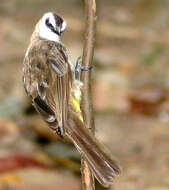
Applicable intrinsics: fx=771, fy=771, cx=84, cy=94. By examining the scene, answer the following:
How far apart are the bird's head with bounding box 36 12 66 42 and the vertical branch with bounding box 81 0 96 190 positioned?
670mm

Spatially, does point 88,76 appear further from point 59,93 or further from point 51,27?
point 51,27

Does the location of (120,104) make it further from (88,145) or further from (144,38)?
(88,145)

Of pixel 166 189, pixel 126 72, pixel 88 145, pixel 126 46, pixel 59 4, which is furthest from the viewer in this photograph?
pixel 59 4

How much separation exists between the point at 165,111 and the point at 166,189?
8.07ft


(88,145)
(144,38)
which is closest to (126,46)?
(144,38)

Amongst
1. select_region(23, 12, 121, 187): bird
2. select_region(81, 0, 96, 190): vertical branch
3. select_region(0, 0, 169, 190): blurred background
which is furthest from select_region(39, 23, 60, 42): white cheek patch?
select_region(0, 0, 169, 190): blurred background

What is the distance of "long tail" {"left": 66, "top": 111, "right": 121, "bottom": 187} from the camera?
423 cm

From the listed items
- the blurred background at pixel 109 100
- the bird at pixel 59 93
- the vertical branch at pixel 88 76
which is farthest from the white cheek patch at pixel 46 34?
the blurred background at pixel 109 100

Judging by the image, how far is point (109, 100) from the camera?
9906 millimetres

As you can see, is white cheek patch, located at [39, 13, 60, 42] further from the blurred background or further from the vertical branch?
the blurred background

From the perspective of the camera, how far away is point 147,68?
37.1ft

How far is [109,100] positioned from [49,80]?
16.8 ft

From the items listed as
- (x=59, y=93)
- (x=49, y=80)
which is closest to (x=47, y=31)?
(x=49, y=80)

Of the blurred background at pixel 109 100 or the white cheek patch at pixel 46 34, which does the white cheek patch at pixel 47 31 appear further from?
the blurred background at pixel 109 100
